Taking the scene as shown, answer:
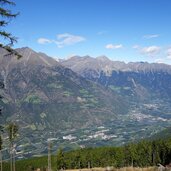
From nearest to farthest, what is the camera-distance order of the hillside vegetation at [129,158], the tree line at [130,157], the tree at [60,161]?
the tree line at [130,157] → the hillside vegetation at [129,158] → the tree at [60,161]

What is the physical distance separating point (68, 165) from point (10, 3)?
185 m

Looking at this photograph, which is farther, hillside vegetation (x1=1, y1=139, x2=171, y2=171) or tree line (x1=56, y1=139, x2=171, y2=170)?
hillside vegetation (x1=1, y1=139, x2=171, y2=171)

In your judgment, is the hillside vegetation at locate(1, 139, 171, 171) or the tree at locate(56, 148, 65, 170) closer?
the hillside vegetation at locate(1, 139, 171, 171)

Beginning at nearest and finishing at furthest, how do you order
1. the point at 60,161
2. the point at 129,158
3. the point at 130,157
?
1. the point at 130,157
2. the point at 129,158
3. the point at 60,161

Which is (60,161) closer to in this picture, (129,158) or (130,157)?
(129,158)

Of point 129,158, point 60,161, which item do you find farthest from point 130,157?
point 60,161

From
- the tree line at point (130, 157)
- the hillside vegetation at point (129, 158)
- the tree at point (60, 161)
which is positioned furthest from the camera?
the tree at point (60, 161)

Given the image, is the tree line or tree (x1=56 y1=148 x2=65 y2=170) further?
Answer: tree (x1=56 y1=148 x2=65 y2=170)

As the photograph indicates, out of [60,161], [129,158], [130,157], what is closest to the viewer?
[130,157]

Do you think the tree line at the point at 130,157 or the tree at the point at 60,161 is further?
the tree at the point at 60,161

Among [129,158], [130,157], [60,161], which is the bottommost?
[60,161]

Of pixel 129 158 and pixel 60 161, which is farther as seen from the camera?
pixel 60 161

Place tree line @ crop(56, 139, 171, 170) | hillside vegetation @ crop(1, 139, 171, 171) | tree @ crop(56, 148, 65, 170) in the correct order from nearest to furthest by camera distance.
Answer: tree line @ crop(56, 139, 171, 170) → hillside vegetation @ crop(1, 139, 171, 171) → tree @ crop(56, 148, 65, 170)

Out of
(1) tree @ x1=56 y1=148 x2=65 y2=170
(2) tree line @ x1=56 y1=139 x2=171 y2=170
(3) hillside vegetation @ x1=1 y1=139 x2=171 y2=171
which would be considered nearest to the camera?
(2) tree line @ x1=56 y1=139 x2=171 y2=170
